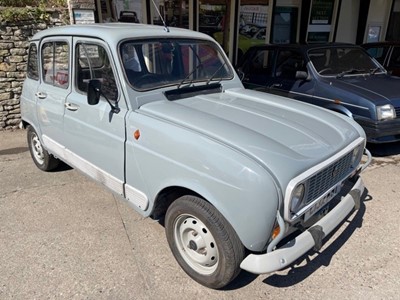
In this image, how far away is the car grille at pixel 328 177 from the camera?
2.28 metres

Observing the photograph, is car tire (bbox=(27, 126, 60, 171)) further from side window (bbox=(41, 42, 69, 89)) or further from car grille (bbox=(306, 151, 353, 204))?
car grille (bbox=(306, 151, 353, 204))

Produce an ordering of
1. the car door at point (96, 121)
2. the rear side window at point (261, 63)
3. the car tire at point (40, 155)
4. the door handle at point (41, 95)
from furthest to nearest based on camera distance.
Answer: the rear side window at point (261, 63) → the car tire at point (40, 155) → the door handle at point (41, 95) → the car door at point (96, 121)

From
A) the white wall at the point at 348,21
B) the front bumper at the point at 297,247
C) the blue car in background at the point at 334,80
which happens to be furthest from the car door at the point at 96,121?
the white wall at the point at 348,21

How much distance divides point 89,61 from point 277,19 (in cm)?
832

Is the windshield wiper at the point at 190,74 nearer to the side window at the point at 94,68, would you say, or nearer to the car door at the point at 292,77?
the side window at the point at 94,68

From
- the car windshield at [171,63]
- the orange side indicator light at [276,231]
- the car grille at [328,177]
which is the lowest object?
the orange side indicator light at [276,231]

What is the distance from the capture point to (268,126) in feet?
8.63

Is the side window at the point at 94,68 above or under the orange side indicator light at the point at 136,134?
above

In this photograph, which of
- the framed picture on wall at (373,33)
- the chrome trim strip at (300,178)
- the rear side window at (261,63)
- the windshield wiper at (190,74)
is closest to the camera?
the chrome trim strip at (300,178)

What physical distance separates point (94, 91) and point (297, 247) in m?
1.97

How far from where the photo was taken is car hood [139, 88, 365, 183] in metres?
2.19

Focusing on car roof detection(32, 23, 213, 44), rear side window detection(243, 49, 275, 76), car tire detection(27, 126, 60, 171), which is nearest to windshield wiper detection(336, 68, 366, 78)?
rear side window detection(243, 49, 275, 76)

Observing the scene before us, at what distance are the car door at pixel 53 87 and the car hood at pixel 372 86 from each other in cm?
378

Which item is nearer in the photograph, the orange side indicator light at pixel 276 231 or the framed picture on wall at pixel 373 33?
the orange side indicator light at pixel 276 231
